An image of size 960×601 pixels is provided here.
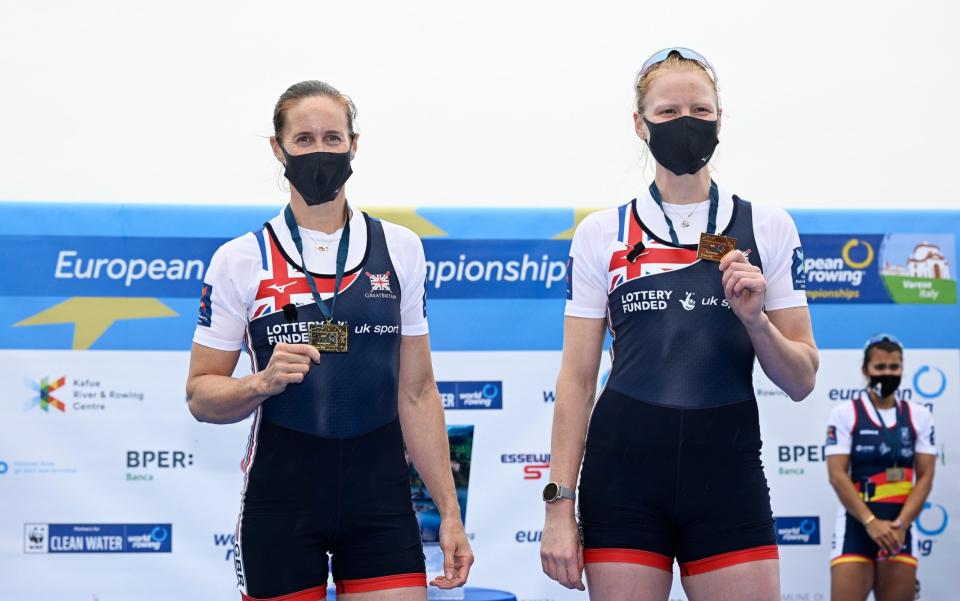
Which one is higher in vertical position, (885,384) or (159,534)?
(885,384)

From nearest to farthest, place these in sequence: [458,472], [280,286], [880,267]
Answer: [280,286] < [458,472] < [880,267]

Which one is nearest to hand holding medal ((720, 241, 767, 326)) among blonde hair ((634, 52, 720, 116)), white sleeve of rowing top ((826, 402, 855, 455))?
blonde hair ((634, 52, 720, 116))

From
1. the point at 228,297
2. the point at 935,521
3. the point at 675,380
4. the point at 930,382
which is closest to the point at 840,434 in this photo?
the point at 930,382

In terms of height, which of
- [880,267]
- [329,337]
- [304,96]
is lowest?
[329,337]

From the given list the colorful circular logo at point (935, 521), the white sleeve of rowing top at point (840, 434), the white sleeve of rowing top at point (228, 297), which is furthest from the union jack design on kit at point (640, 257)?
the colorful circular logo at point (935, 521)

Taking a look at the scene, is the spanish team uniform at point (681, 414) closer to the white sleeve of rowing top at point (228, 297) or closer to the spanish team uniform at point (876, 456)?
the white sleeve of rowing top at point (228, 297)

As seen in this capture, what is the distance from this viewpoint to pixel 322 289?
2646mm

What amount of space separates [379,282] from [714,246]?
0.82 meters

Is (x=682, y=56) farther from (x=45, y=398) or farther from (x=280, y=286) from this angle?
(x=45, y=398)

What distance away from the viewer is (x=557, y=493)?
8.39 ft

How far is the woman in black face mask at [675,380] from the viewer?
246 cm

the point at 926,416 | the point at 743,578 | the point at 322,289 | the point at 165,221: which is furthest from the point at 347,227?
the point at 926,416

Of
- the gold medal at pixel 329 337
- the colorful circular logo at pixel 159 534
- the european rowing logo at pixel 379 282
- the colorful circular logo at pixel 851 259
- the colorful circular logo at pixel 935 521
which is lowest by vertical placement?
the colorful circular logo at pixel 159 534

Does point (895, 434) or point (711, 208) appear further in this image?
point (895, 434)
